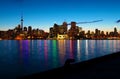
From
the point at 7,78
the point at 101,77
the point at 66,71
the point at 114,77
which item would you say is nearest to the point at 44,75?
the point at 66,71

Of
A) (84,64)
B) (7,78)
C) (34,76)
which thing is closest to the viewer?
(34,76)

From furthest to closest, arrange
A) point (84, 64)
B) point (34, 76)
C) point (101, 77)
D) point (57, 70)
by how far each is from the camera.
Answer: point (84, 64) < point (57, 70) < point (101, 77) < point (34, 76)

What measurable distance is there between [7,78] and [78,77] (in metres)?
12.9

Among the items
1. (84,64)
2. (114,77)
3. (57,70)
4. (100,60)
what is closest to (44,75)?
(57,70)

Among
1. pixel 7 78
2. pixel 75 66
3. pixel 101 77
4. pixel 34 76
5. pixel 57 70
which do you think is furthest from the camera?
pixel 7 78

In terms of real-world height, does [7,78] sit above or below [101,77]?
below

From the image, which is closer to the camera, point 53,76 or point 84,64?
point 53,76

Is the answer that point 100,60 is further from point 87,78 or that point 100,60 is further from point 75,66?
point 87,78

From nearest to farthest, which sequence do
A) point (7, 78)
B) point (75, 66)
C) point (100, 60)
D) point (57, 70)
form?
point (57, 70)
point (75, 66)
point (100, 60)
point (7, 78)

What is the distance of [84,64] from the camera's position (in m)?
17.9

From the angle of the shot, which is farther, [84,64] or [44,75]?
[84,64]

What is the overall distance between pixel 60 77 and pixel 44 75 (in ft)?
4.32

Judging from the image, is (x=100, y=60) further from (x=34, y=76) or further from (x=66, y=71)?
(x=34, y=76)

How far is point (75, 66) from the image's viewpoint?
16.6m
